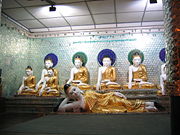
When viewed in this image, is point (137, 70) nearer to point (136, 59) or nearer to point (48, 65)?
point (136, 59)

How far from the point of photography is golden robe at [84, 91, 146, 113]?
3.25 metres

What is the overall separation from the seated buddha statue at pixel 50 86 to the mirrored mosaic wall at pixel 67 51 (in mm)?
700

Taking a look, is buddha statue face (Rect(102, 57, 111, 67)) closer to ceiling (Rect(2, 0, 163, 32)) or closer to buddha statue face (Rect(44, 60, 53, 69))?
ceiling (Rect(2, 0, 163, 32))

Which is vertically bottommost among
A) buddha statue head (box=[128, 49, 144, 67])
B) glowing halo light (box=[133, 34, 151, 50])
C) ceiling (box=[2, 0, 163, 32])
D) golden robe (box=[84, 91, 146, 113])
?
golden robe (box=[84, 91, 146, 113])

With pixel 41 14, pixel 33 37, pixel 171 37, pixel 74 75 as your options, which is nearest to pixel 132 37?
pixel 74 75

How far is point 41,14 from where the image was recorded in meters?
5.85

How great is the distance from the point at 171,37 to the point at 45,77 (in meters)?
6.23

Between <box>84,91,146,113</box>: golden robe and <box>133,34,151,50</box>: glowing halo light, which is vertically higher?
<box>133,34,151,50</box>: glowing halo light

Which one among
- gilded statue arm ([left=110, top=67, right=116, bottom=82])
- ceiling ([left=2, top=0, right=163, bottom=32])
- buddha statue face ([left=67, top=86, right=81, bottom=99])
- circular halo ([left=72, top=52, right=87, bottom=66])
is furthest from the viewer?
circular halo ([left=72, top=52, right=87, bottom=66])

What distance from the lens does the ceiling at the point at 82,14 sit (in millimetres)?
5080

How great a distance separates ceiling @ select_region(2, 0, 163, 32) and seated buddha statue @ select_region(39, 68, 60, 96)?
6.49ft

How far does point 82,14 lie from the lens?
5824 millimetres

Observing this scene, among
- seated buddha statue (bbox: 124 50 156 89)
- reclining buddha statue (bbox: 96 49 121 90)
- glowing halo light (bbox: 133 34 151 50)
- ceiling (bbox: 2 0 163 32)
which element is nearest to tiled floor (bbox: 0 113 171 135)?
ceiling (bbox: 2 0 163 32)

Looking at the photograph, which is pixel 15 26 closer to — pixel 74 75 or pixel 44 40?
pixel 44 40
